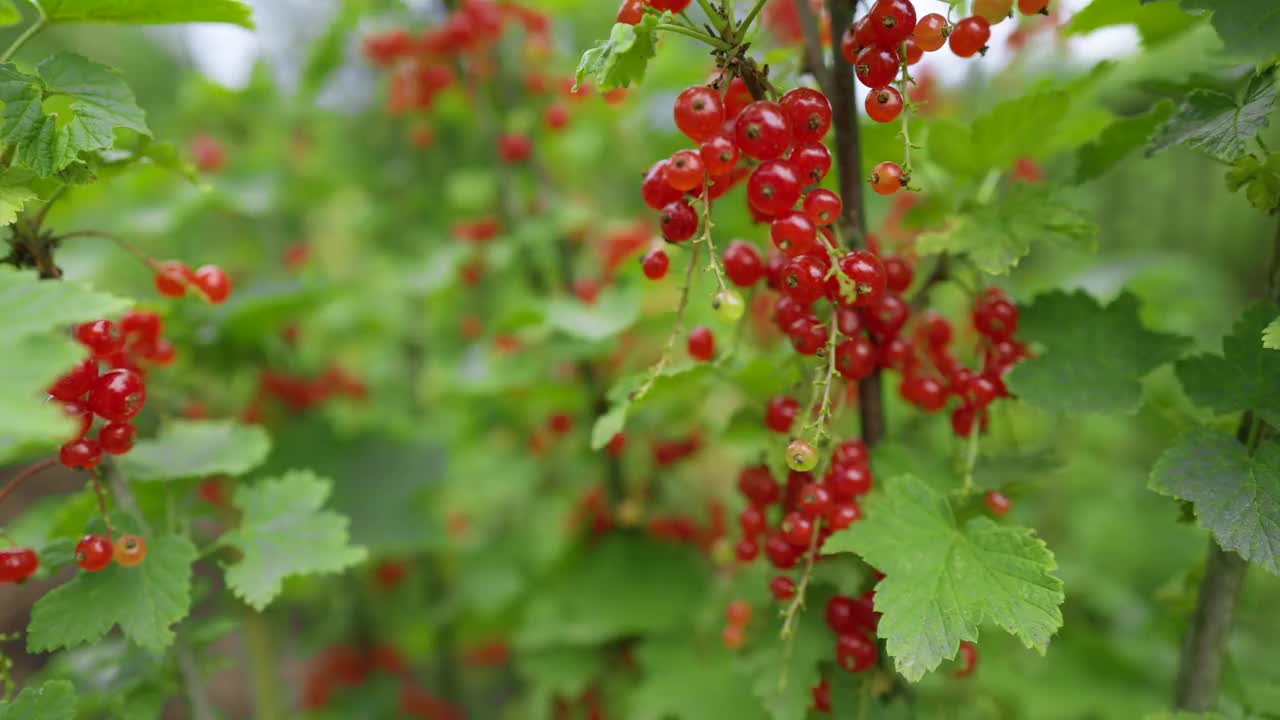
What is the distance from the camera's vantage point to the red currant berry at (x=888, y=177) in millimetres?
812

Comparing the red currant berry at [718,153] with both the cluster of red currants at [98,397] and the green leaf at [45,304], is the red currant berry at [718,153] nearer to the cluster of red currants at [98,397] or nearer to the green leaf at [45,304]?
the green leaf at [45,304]

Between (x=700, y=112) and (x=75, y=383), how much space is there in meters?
0.75

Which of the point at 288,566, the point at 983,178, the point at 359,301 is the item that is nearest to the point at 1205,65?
the point at 983,178

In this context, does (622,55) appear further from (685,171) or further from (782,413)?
(782,413)

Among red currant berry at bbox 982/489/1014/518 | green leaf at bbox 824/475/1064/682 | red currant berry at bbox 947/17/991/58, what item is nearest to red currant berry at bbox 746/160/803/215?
red currant berry at bbox 947/17/991/58

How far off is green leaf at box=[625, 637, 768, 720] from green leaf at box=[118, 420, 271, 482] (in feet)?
2.63

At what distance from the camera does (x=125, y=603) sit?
36.7 inches

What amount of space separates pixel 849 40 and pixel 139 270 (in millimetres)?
2446

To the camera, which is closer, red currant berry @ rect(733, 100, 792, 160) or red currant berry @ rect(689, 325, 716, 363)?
red currant berry @ rect(733, 100, 792, 160)

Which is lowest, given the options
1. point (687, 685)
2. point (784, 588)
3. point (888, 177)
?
point (687, 685)

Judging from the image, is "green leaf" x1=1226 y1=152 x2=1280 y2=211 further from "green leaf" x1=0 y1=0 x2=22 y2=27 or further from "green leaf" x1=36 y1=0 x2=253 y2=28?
"green leaf" x1=0 y1=0 x2=22 y2=27

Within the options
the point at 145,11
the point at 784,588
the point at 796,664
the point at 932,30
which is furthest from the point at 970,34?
the point at 145,11

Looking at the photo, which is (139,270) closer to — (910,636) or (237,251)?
(237,251)

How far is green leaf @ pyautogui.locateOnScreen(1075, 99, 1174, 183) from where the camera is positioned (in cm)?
103
